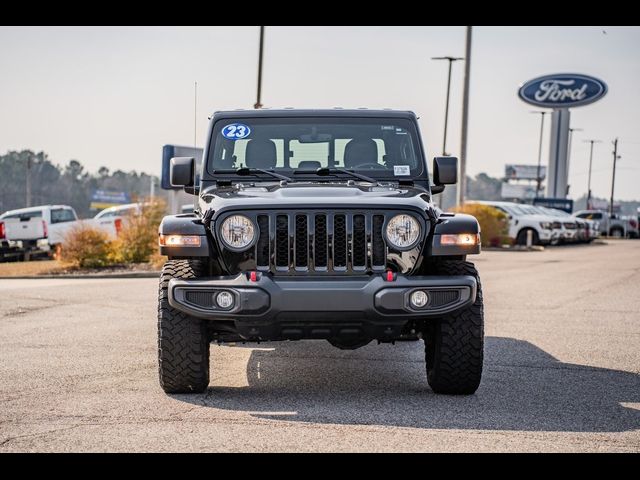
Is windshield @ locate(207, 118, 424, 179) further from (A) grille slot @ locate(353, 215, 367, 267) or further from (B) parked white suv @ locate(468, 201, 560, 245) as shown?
(B) parked white suv @ locate(468, 201, 560, 245)

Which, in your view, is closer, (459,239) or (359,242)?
(359,242)

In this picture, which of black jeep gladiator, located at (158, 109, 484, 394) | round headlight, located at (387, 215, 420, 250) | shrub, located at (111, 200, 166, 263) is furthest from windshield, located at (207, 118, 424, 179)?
shrub, located at (111, 200, 166, 263)

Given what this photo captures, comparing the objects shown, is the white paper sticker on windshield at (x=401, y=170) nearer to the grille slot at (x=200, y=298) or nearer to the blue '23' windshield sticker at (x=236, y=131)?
the blue '23' windshield sticker at (x=236, y=131)

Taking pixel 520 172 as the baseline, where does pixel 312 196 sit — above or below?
above

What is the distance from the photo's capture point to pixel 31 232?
30.2 m

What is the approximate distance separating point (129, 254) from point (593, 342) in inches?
580

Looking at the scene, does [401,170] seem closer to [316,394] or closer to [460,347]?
[460,347]

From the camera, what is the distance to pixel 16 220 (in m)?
30.2

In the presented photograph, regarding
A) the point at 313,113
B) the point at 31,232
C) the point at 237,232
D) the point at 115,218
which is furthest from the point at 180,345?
the point at 31,232

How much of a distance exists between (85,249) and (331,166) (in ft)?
49.3
